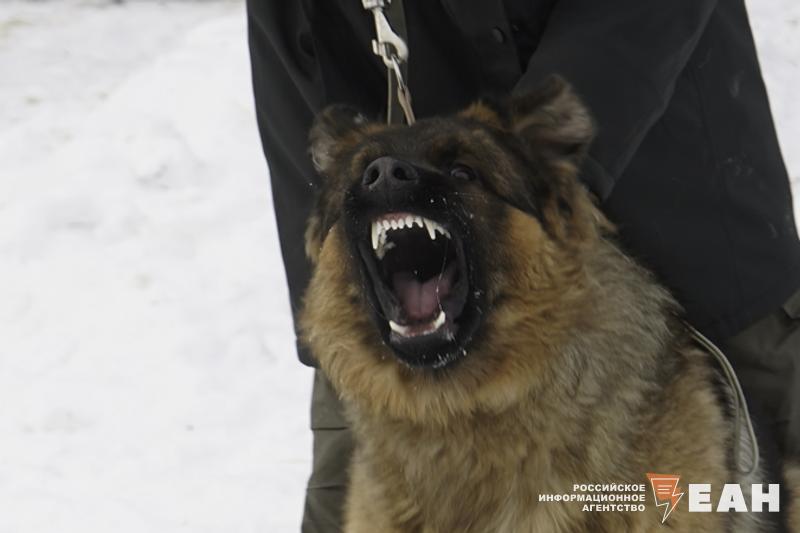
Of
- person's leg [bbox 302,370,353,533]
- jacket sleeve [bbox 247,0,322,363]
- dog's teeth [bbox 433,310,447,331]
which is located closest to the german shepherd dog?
dog's teeth [bbox 433,310,447,331]

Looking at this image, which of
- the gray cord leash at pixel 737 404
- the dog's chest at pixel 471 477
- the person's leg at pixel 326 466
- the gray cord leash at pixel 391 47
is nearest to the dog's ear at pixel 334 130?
the gray cord leash at pixel 391 47

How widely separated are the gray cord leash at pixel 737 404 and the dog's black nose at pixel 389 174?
102cm

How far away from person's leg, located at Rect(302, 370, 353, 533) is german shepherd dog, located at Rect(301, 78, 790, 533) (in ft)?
2.70

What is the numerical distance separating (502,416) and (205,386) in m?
2.64

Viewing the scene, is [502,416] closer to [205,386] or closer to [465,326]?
[465,326]

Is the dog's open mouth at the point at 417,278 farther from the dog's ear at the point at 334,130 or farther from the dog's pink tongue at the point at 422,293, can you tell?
the dog's ear at the point at 334,130

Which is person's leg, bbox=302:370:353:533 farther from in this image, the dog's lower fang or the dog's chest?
the dog's lower fang

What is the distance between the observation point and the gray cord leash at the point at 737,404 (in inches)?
109

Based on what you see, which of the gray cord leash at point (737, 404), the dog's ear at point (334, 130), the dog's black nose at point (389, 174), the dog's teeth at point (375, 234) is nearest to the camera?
the dog's black nose at point (389, 174)

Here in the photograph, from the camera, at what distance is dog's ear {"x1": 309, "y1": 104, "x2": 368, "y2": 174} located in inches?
114

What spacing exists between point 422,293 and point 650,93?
31.1 inches

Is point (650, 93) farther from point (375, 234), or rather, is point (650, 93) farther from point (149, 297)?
point (149, 297)

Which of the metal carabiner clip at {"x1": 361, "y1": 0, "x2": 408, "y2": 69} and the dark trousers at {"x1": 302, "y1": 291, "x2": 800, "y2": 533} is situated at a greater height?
the metal carabiner clip at {"x1": 361, "y1": 0, "x2": 408, "y2": 69}

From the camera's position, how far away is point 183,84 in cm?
728
